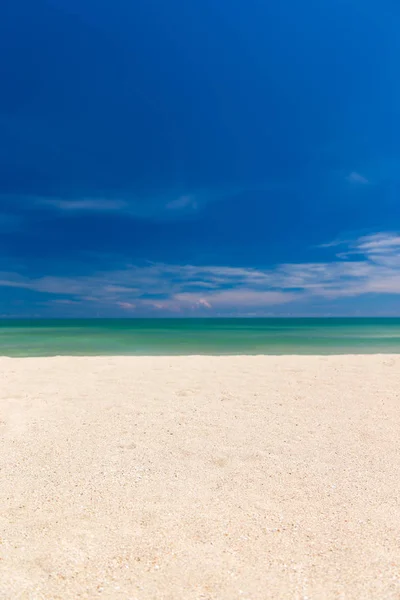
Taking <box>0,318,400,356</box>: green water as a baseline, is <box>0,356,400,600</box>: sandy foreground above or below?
below

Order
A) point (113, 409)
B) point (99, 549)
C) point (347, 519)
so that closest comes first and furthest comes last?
1. point (99, 549)
2. point (347, 519)
3. point (113, 409)

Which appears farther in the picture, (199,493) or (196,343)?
(196,343)

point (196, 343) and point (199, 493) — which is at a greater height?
point (196, 343)

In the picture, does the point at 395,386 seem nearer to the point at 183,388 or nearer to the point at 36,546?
the point at 183,388

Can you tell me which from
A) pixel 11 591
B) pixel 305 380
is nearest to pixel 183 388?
pixel 305 380

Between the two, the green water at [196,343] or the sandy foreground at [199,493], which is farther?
the green water at [196,343]

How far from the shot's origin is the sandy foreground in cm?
266

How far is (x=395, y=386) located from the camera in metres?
A: 8.25

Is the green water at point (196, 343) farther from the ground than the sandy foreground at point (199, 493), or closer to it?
farther from the ground

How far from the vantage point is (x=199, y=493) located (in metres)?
3.87

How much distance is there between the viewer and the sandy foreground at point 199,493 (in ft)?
8.74

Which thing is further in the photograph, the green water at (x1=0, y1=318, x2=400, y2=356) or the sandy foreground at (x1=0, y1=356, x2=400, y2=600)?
the green water at (x1=0, y1=318, x2=400, y2=356)

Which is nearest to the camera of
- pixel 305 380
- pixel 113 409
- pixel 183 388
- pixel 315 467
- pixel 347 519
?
pixel 347 519

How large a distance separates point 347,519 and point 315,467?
41.4 inches
